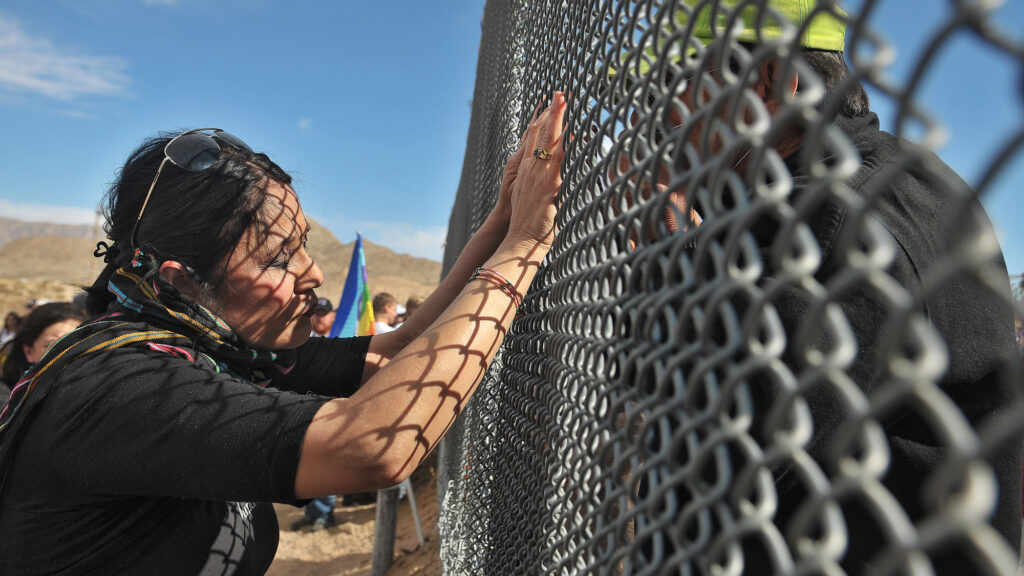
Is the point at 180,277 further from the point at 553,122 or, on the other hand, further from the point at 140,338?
the point at 553,122

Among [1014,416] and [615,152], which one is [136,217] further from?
[1014,416]

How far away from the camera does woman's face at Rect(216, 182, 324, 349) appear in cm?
184

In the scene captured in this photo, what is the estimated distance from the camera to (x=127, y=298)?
1696 mm

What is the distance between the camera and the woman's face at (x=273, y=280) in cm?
184

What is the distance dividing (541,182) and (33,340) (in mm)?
4822

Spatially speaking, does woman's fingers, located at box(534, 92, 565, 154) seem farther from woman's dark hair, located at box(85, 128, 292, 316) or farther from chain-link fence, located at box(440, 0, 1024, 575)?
woman's dark hair, located at box(85, 128, 292, 316)

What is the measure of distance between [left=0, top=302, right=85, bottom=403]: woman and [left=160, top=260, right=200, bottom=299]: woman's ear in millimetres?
3633

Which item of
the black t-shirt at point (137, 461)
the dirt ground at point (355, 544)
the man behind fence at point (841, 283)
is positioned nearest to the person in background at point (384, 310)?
the dirt ground at point (355, 544)

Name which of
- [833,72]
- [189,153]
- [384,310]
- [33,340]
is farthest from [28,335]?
[833,72]

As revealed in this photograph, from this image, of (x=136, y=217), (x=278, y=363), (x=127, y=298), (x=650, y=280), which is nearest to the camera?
(x=650, y=280)

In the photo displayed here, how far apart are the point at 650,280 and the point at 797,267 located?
0.39 metres

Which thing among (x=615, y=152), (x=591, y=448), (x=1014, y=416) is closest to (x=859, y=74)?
(x=1014, y=416)

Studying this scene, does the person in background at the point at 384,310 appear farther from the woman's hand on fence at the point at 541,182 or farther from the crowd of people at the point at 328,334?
the woman's hand on fence at the point at 541,182

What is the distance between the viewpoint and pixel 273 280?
1880 millimetres
